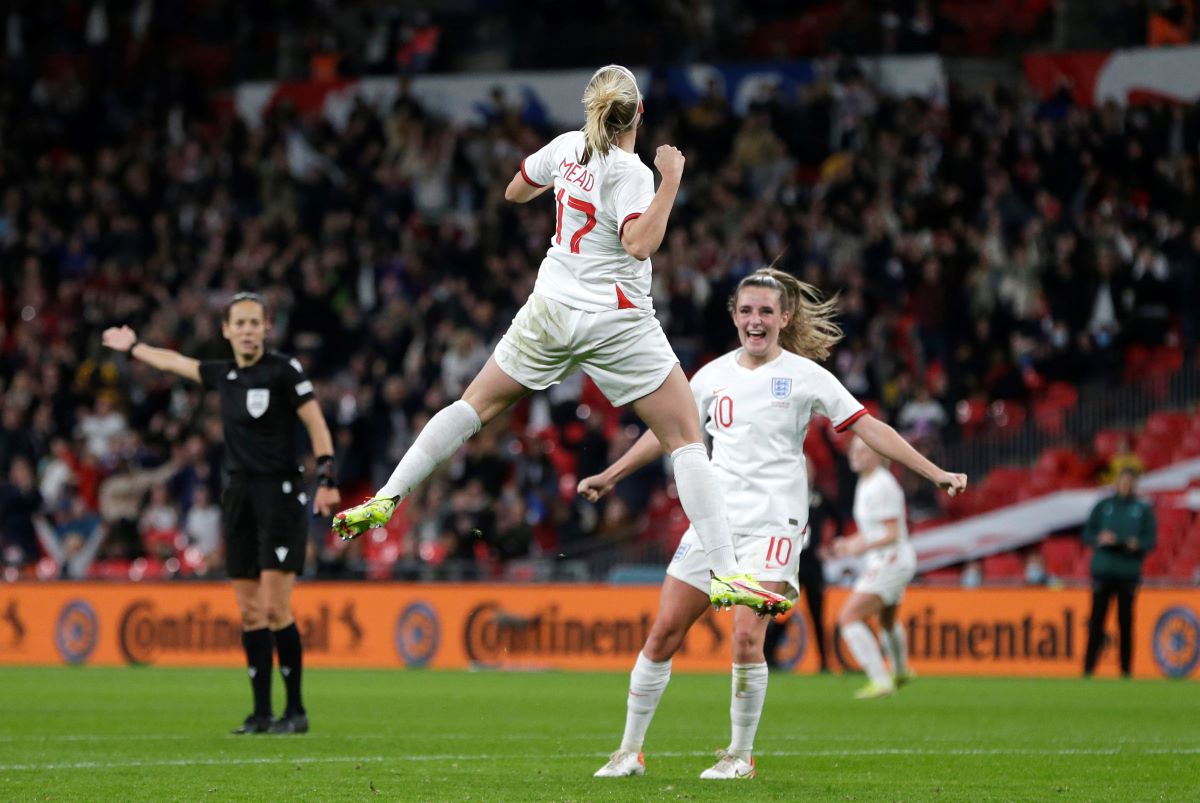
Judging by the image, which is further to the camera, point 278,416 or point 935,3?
point 935,3

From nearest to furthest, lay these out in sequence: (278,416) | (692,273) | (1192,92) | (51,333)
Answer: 1. (278,416)
2. (692,273)
3. (1192,92)
4. (51,333)

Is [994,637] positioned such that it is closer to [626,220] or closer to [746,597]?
[746,597]

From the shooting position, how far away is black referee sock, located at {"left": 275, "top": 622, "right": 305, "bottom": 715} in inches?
436

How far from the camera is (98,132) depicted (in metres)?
31.5

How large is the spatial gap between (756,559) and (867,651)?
284 inches

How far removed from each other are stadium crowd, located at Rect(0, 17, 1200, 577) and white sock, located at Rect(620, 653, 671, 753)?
41.1ft

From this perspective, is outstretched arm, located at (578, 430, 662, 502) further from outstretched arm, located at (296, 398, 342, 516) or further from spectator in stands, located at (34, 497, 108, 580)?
spectator in stands, located at (34, 497, 108, 580)

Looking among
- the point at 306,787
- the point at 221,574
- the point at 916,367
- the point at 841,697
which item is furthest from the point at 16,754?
the point at 916,367

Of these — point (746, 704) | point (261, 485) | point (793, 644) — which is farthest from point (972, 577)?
point (746, 704)

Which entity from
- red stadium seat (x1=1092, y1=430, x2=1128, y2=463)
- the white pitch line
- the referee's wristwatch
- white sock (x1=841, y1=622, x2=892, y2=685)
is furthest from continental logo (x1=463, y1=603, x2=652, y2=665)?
the white pitch line

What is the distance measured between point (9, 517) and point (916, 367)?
453 inches

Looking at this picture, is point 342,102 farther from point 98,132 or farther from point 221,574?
point 221,574

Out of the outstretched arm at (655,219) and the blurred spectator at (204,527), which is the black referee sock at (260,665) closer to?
the outstretched arm at (655,219)

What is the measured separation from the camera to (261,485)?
36.0 feet
